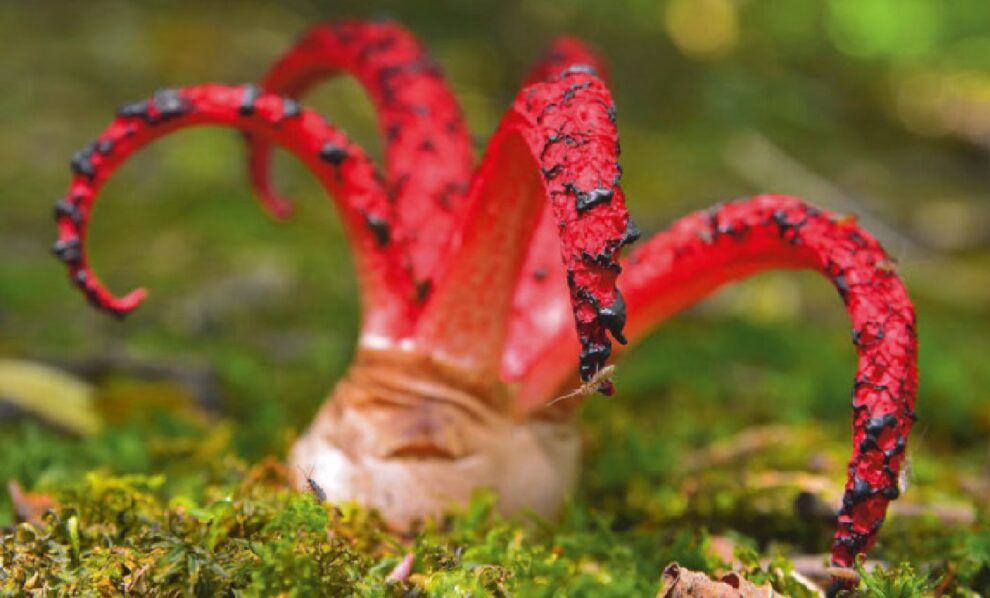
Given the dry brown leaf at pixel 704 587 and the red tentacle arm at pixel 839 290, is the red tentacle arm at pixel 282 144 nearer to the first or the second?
the red tentacle arm at pixel 839 290

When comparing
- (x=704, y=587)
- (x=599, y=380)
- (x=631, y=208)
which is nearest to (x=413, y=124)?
(x=599, y=380)

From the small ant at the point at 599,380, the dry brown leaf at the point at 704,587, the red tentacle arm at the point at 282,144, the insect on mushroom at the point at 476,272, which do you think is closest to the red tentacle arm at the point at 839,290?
the insect on mushroom at the point at 476,272

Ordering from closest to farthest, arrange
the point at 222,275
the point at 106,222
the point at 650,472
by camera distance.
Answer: the point at 650,472 < the point at 222,275 < the point at 106,222

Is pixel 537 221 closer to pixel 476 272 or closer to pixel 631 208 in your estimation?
pixel 476 272

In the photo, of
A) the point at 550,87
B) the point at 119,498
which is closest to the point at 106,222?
the point at 119,498

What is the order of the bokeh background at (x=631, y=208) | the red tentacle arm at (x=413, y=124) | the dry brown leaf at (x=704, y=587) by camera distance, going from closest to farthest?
1. the dry brown leaf at (x=704, y=587)
2. the red tentacle arm at (x=413, y=124)
3. the bokeh background at (x=631, y=208)

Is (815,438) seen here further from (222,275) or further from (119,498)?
(222,275)

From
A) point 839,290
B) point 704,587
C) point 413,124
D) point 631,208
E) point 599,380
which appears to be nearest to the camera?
point 599,380
